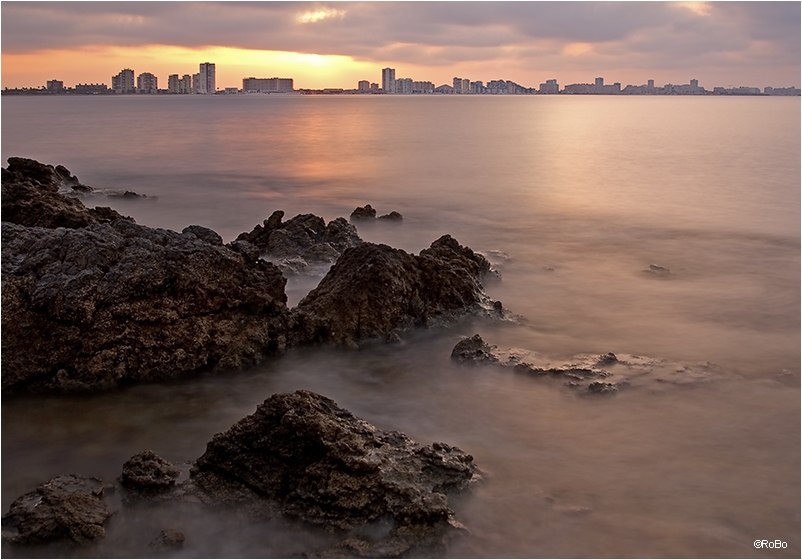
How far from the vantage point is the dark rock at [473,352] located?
582cm

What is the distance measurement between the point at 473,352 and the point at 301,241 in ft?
11.4

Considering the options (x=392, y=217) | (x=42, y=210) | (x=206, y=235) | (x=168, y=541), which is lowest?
(x=168, y=541)

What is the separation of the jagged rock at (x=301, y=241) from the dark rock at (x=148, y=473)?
4.06 metres

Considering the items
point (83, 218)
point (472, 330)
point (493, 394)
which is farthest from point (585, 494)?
point (83, 218)

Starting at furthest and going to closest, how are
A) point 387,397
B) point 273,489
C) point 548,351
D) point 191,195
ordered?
point 191,195
point 548,351
point 387,397
point 273,489

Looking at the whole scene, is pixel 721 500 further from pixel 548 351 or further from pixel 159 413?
pixel 159 413

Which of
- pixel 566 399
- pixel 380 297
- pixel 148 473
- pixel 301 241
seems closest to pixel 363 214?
pixel 301 241

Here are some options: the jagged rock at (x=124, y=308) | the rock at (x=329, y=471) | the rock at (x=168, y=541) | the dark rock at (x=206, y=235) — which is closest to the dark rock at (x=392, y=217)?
the dark rock at (x=206, y=235)

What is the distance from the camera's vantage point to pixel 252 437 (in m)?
4.02

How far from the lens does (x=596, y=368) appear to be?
5762 millimetres

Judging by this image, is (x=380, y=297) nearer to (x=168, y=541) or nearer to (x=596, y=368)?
(x=596, y=368)

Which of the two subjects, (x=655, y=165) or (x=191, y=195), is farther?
(x=655, y=165)

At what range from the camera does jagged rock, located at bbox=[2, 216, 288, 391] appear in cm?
509

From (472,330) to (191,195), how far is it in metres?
9.96
